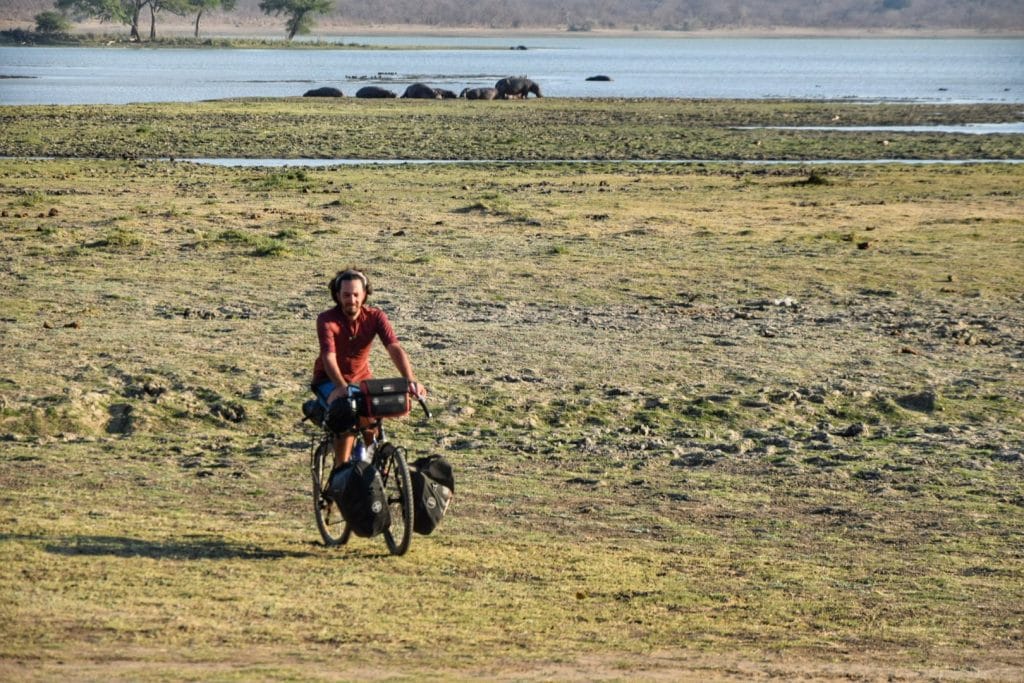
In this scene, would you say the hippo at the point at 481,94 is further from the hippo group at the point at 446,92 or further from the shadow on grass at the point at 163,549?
the shadow on grass at the point at 163,549

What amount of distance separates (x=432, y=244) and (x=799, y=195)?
32.6ft

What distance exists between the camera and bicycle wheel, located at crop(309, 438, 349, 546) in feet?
30.0

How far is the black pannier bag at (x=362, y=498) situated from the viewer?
8.65 m

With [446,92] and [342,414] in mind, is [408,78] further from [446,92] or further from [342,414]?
[342,414]

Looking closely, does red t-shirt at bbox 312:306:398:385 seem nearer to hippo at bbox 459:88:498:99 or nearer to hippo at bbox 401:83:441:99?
hippo at bbox 401:83:441:99

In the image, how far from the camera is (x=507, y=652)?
749 centimetres

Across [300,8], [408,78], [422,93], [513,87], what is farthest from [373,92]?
[300,8]

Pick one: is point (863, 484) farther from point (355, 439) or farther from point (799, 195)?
point (799, 195)

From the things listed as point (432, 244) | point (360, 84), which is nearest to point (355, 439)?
point (432, 244)

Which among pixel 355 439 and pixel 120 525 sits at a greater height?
pixel 355 439

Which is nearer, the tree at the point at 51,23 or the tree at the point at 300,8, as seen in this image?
the tree at the point at 51,23

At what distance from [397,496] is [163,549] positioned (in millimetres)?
1354

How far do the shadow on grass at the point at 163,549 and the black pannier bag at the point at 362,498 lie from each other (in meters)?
0.49

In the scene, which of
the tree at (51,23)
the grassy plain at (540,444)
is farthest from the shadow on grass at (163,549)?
the tree at (51,23)
